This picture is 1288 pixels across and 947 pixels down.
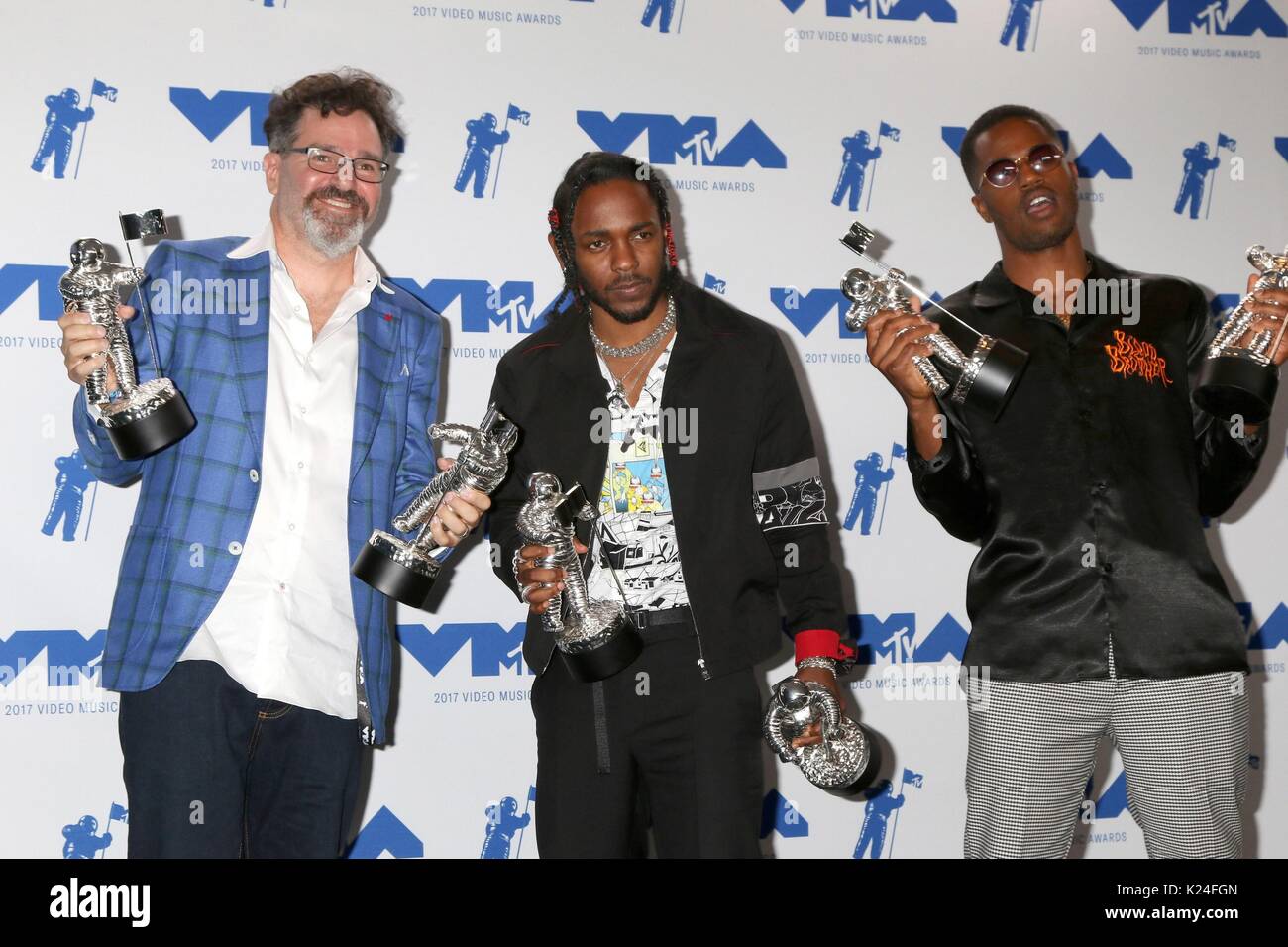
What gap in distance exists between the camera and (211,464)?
2.64 meters

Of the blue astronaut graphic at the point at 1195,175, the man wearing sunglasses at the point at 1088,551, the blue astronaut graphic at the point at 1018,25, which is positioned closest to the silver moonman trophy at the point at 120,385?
the man wearing sunglasses at the point at 1088,551

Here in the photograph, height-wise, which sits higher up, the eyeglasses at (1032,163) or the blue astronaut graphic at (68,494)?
the eyeglasses at (1032,163)

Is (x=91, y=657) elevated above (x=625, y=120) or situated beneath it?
situated beneath

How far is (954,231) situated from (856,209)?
1.22 feet

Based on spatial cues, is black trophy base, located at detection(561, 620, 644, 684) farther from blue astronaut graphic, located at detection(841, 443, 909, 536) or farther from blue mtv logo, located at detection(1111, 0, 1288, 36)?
blue mtv logo, located at detection(1111, 0, 1288, 36)

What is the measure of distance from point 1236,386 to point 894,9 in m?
2.18

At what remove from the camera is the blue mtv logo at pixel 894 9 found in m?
4.08

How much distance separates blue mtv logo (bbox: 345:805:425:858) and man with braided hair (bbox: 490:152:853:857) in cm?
122

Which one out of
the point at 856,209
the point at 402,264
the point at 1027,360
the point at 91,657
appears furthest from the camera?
the point at 856,209

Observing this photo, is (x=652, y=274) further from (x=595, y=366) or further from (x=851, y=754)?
(x=851, y=754)

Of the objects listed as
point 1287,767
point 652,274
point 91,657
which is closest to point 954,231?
point 652,274

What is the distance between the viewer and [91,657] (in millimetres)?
3553

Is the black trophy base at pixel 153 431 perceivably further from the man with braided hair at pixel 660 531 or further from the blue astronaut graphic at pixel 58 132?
the blue astronaut graphic at pixel 58 132

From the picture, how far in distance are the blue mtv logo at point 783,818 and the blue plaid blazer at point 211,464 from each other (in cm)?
169
